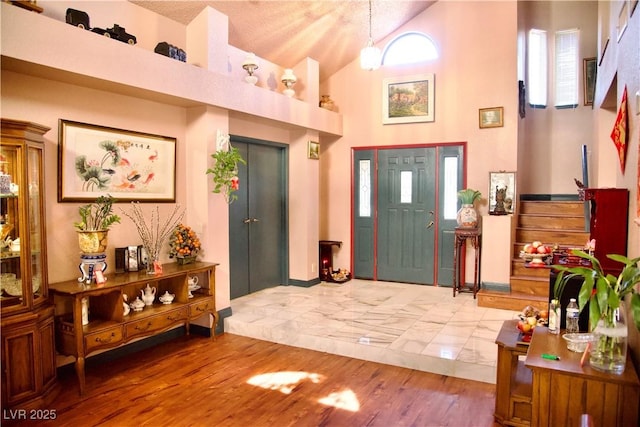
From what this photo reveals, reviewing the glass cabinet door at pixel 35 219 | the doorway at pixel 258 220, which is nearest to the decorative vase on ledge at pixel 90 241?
the glass cabinet door at pixel 35 219

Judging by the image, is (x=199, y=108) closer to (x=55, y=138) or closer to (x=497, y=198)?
(x=55, y=138)

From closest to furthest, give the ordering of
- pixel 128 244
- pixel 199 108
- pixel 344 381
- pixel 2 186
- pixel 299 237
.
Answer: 1. pixel 2 186
2. pixel 344 381
3. pixel 128 244
4. pixel 199 108
5. pixel 299 237

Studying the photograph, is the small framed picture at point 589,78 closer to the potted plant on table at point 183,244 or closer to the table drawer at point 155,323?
the potted plant on table at point 183,244

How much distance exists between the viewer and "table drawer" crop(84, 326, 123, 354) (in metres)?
3.14

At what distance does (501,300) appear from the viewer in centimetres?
487

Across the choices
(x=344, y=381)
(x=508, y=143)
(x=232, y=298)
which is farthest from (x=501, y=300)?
(x=232, y=298)

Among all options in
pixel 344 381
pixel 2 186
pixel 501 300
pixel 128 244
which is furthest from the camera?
pixel 501 300

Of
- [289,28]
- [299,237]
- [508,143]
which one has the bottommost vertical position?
[299,237]

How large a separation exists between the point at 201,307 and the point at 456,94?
4332 mm

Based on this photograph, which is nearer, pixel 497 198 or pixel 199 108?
pixel 199 108

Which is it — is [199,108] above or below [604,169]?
above

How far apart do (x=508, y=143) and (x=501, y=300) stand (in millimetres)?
2054

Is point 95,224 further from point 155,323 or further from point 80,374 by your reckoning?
point 80,374

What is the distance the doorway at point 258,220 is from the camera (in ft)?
17.4
